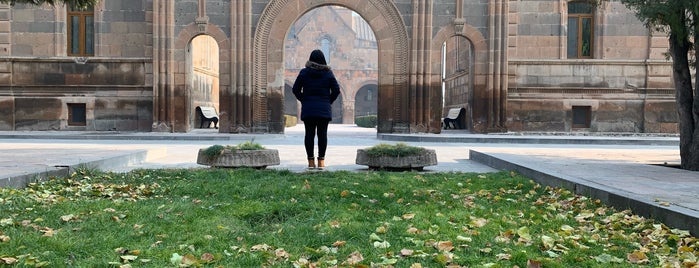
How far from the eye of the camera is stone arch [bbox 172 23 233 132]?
69.7 ft

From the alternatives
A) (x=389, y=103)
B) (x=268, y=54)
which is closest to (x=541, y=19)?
(x=389, y=103)

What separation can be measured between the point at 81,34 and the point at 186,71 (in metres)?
3.90

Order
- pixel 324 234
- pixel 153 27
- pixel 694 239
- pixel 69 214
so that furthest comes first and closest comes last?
1. pixel 153 27
2. pixel 69 214
3. pixel 324 234
4. pixel 694 239

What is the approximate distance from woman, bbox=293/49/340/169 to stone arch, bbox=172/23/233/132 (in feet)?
42.0

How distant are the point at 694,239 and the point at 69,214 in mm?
4604

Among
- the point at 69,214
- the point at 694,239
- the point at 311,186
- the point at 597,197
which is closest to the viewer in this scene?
the point at 694,239

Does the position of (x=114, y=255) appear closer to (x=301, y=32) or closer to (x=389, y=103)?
(x=389, y=103)

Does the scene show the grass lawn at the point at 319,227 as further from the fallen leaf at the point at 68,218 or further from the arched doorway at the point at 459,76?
the arched doorway at the point at 459,76

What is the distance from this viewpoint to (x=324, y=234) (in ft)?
14.5

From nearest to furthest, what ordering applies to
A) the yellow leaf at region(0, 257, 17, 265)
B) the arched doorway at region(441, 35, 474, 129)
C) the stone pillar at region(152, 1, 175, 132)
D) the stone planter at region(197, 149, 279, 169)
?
the yellow leaf at region(0, 257, 17, 265) → the stone planter at region(197, 149, 279, 169) → the stone pillar at region(152, 1, 175, 132) → the arched doorway at region(441, 35, 474, 129)

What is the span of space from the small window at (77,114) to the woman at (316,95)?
15.3 m

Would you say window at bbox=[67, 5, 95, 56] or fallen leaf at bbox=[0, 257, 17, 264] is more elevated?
window at bbox=[67, 5, 95, 56]

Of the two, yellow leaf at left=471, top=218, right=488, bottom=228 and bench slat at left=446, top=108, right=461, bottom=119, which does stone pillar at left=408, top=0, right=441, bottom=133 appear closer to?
bench slat at left=446, top=108, right=461, bottom=119

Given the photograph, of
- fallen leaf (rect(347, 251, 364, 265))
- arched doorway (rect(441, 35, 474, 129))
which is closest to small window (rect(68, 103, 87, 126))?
arched doorway (rect(441, 35, 474, 129))
